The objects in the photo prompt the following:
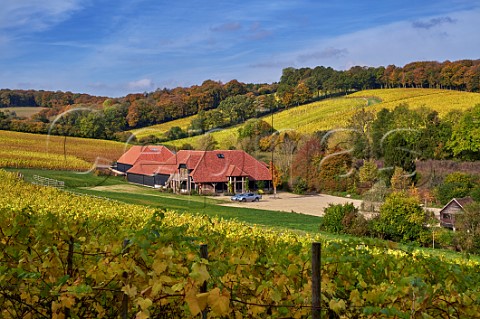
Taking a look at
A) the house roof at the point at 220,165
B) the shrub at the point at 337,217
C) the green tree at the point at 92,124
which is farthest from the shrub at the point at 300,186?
the green tree at the point at 92,124

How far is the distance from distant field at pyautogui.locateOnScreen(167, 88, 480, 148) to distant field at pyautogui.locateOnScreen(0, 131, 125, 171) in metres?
8.11

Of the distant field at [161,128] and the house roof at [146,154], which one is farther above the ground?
the distant field at [161,128]

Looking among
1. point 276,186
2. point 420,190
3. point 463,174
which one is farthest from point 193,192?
point 463,174

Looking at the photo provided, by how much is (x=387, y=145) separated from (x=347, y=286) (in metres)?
45.7

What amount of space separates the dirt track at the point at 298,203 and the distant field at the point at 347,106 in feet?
49.8

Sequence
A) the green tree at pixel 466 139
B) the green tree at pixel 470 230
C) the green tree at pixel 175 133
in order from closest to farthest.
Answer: the green tree at pixel 470 230, the green tree at pixel 466 139, the green tree at pixel 175 133

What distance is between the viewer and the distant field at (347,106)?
64.9 metres

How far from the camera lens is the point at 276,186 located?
48.7 meters

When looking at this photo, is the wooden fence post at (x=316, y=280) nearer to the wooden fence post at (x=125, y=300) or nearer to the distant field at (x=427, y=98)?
the wooden fence post at (x=125, y=300)

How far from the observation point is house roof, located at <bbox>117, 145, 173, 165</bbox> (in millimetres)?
51719

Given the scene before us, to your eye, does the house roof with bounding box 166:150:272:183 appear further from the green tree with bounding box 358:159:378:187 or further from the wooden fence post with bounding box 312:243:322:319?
the wooden fence post with bounding box 312:243:322:319

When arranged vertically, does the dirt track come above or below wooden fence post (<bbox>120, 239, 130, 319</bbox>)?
below

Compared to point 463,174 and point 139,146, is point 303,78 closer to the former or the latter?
point 139,146

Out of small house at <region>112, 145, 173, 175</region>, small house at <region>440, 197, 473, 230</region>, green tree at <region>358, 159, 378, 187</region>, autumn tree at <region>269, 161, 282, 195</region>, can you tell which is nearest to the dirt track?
autumn tree at <region>269, 161, 282, 195</region>
